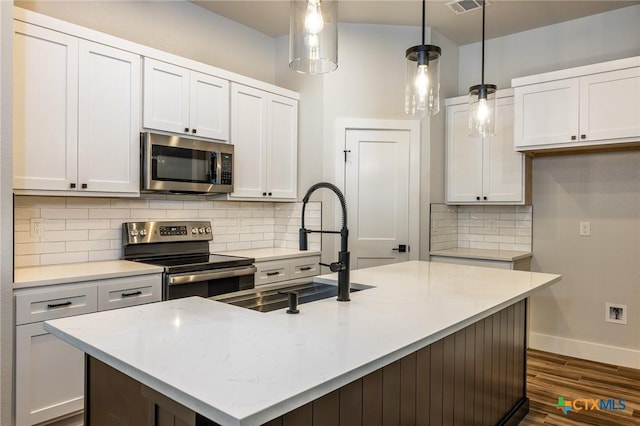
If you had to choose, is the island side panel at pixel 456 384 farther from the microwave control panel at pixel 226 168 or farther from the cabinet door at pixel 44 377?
the microwave control panel at pixel 226 168

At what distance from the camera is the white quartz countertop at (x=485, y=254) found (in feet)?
12.5

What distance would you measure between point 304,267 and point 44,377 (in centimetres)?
214

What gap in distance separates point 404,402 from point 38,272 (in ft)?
6.97

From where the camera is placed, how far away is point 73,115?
265 cm

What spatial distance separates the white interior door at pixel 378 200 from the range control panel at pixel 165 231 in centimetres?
133

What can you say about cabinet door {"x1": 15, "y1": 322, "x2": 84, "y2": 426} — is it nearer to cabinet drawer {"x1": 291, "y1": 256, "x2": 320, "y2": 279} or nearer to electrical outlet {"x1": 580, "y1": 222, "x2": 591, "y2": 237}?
cabinet drawer {"x1": 291, "y1": 256, "x2": 320, "y2": 279}

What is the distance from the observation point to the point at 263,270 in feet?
11.7

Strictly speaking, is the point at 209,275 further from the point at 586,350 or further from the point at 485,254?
the point at 586,350

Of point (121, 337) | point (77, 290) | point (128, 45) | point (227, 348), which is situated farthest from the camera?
point (128, 45)

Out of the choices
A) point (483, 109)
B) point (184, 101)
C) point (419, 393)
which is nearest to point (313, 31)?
point (483, 109)

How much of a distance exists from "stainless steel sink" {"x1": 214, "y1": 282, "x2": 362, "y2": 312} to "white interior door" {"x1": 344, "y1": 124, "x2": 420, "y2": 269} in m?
1.84

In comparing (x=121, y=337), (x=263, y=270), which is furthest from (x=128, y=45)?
(x=121, y=337)

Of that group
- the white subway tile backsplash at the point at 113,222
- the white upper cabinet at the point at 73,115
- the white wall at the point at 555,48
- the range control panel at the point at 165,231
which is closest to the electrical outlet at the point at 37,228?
the white subway tile backsplash at the point at 113,222

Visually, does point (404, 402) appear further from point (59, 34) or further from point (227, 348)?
point (59, 34)
